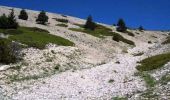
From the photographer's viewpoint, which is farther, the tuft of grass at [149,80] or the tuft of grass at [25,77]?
the tuft of grass at [25,77]

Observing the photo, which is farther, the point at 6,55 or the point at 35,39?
the point at 35,39

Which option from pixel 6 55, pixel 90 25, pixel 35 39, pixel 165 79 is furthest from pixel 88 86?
pixel 90 25

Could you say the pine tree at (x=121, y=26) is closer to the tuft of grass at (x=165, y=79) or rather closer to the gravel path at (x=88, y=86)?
the gravel path at (x=88, y=86)

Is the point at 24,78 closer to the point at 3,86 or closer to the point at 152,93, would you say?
the point at 3,86

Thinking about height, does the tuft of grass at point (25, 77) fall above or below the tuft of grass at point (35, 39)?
below

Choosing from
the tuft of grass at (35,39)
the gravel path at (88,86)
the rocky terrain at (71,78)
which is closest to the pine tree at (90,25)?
the tuft of grass at (35,39)

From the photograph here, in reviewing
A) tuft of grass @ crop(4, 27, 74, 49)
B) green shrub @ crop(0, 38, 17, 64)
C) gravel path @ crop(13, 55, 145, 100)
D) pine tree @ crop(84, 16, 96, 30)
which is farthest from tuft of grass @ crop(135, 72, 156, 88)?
pine tree @ crop(84, 16, 96, 30)

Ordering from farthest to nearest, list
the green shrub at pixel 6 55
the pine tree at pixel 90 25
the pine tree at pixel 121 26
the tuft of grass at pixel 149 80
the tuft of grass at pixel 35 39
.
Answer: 1. the pine tree at pixel 121 26
2. the pine tree at pixel 90 25
3. the tuft of grass at pixel 35 39
4. the green shrub at pixel 6 55
5. the tuft of grass at pixel 149 80

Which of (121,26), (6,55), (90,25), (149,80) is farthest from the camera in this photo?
(121,26)

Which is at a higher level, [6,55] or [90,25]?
[90,25]

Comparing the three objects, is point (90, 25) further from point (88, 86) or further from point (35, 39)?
point (88, 86)

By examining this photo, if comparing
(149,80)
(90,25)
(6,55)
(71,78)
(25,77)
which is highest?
(90,25)

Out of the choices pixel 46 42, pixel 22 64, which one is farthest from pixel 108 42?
pixel 22 64

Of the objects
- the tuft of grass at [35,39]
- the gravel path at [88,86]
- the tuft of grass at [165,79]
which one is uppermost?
the tuft of grass at [35,39]
